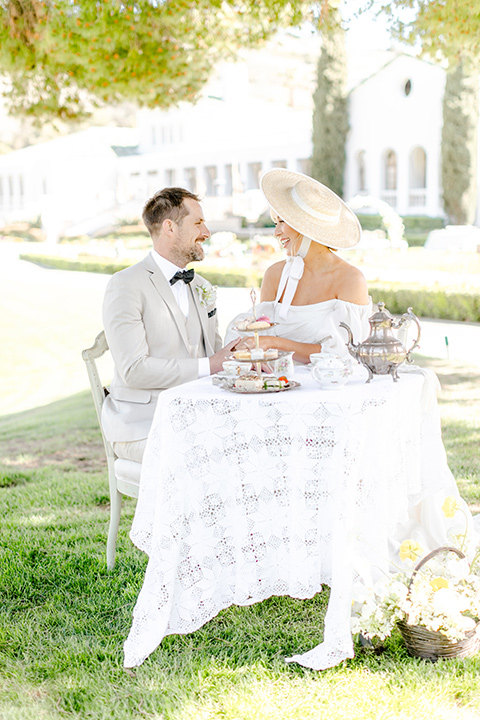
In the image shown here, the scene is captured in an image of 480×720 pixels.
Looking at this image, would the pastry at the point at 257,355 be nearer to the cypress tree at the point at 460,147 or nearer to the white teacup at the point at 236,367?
the white teacup at the point at 236,367

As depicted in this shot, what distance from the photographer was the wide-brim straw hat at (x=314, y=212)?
12.9ft

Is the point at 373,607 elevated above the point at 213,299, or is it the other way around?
the point at 213,299

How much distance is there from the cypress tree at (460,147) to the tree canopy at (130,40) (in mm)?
20095

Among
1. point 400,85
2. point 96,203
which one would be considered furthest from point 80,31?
point 96,203

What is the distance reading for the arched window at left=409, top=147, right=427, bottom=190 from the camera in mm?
30938

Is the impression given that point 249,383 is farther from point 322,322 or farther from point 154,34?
point 154,34

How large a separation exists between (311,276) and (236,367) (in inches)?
39.4

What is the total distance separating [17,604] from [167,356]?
1.31 m

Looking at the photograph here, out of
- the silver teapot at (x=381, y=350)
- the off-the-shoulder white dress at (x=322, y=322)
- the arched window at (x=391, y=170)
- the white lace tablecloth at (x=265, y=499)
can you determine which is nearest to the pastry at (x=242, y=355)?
the white lace tablecloth at (x=265, y=499)

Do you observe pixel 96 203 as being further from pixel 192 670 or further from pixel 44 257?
pixel 192 670

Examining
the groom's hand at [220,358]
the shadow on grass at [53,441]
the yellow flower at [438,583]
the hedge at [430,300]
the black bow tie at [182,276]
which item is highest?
the black bow tie at [182,276]

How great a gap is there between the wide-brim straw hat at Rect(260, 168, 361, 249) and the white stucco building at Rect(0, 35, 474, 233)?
5.37m

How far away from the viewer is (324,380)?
9.77 feet

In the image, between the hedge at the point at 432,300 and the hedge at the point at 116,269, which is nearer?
the hedge at the point at 432,300
